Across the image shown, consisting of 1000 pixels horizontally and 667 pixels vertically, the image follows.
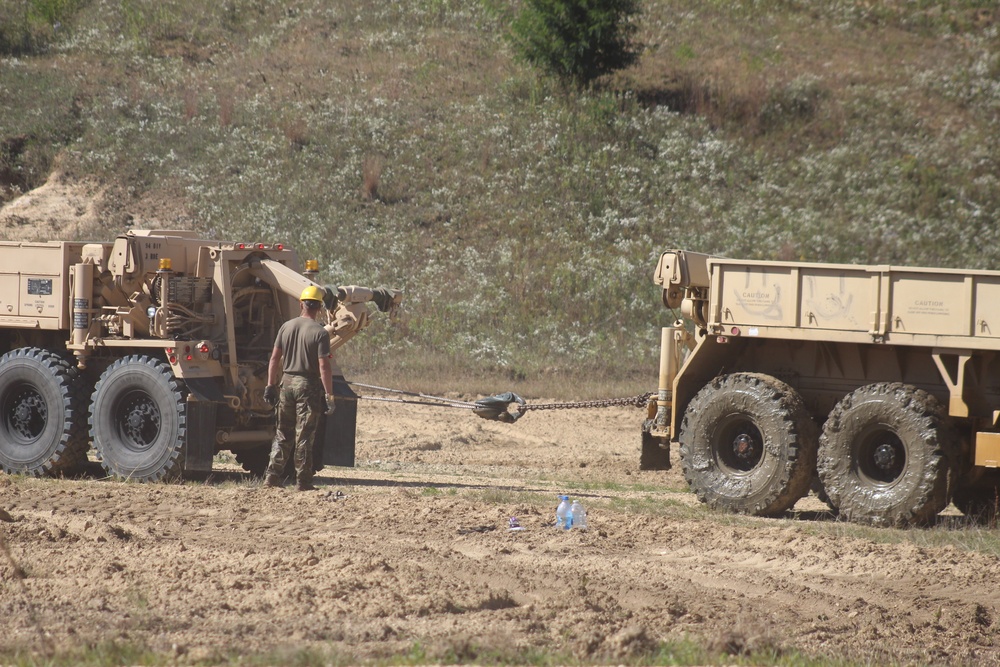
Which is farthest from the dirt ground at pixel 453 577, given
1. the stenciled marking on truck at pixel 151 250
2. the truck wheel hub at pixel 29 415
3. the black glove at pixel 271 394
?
the stenciled marking on truck at pixel 151 250

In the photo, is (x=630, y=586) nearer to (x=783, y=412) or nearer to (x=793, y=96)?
(x=783, y=412)

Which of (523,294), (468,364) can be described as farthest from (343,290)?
(523,294)

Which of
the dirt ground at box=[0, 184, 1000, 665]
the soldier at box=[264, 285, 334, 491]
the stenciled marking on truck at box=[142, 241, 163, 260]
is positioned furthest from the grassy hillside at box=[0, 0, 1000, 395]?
the dirt ground at box=[0, 184, 1000, 665]

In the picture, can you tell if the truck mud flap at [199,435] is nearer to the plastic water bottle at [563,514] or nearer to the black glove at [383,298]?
the black glove at [383,298]

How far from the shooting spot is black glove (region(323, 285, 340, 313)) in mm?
12633

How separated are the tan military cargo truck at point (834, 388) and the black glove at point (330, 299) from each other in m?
3.37

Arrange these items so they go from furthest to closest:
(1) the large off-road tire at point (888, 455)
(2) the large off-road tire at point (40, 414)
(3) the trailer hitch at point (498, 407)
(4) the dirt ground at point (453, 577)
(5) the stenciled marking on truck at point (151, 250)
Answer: (3) the trailer hitch at point (498, 407)
(2) the large off-road tire at point (40, 414)
(5) the stenciled marking on truck at point (151, 250)
(1) the large off-road tire at point (888, 455)
(4) the dirt ground at point (453, 577)

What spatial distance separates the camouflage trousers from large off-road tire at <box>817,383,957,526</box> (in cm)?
459

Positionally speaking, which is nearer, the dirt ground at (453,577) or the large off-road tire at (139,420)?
the dirt ground at (453,577)

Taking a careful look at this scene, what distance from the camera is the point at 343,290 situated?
504 inches

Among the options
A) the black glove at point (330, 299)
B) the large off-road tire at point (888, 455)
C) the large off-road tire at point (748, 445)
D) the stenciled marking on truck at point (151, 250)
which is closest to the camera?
the large off-road tire at point (888, 455)

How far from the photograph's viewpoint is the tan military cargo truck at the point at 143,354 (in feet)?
39.7

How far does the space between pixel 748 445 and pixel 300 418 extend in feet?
13.5

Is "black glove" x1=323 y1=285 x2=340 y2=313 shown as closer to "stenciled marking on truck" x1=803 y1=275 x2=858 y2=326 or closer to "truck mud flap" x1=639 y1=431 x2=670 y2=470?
"truck mud flap" x1=639 y1=431 x2=670 y2=470
